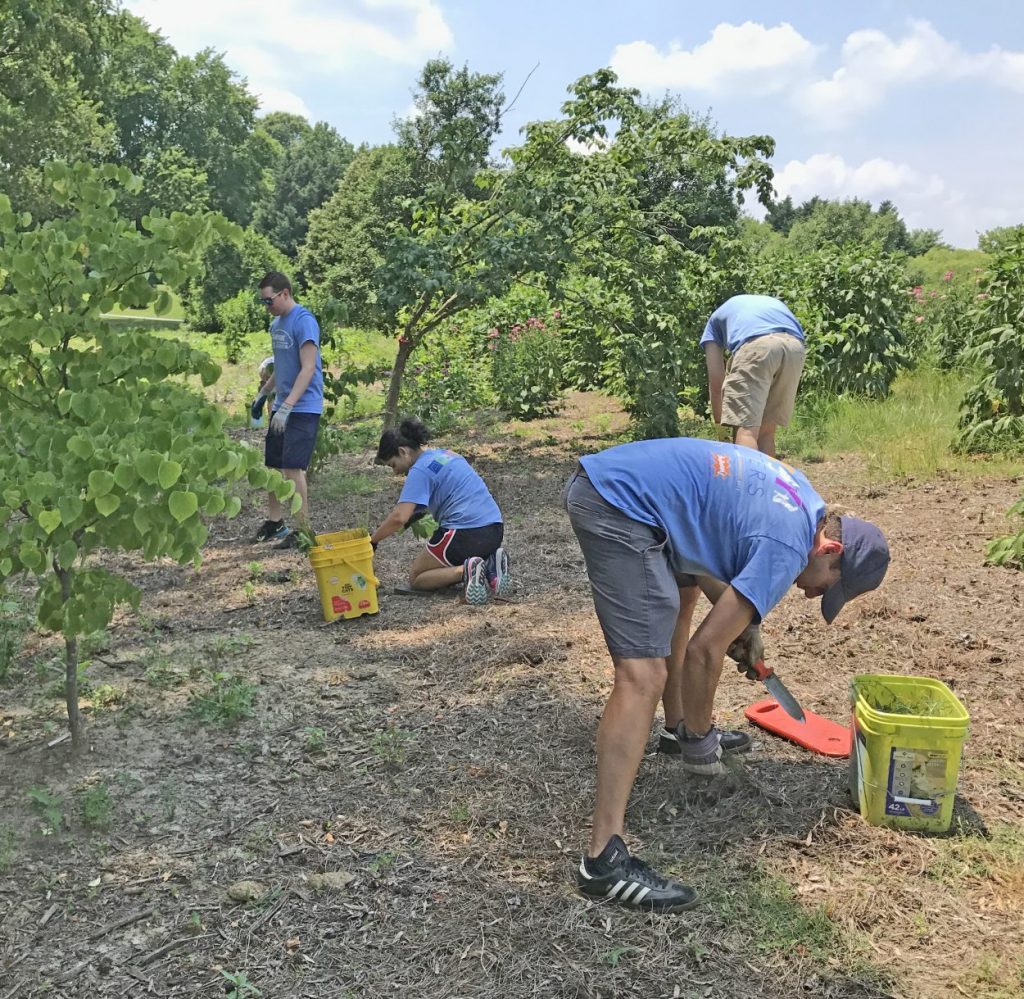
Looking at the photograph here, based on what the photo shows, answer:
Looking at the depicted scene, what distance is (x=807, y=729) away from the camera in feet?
10.8

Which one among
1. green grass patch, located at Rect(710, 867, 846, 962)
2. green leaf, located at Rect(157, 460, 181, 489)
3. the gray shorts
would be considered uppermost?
green leaf, located at Rect(157, 460, 181, 489)

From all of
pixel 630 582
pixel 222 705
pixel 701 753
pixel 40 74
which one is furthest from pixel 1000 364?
pixel 40 74

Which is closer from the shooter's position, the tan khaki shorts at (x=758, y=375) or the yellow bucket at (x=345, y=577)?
the yellow bucket at (x=345, y=577)

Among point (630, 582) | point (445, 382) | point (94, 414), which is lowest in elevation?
point (630, 582)

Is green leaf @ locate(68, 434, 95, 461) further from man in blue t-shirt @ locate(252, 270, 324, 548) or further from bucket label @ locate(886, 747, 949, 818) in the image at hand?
man in blue t-shirt @ locate(252, 270, 324, 548)

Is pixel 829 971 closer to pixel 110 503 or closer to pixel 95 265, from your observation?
pixel 110 503

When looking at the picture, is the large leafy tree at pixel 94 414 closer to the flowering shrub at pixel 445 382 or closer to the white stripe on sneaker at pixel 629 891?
the white stripe on sneaker at pixel 629 891

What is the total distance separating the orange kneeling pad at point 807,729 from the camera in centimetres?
321

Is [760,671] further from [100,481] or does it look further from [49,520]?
[49,520]

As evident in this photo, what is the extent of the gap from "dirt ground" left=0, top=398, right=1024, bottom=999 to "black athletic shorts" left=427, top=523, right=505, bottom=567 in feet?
1.75

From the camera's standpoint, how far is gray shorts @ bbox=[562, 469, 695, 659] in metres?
2.45

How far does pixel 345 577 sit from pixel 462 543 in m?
0.73

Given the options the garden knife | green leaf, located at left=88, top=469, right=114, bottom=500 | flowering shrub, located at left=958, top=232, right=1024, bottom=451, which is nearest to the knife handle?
the garden knife

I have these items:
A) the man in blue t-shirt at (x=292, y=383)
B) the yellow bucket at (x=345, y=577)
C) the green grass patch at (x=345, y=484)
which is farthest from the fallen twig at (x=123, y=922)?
the green grass patch at (x=345, y=484)
